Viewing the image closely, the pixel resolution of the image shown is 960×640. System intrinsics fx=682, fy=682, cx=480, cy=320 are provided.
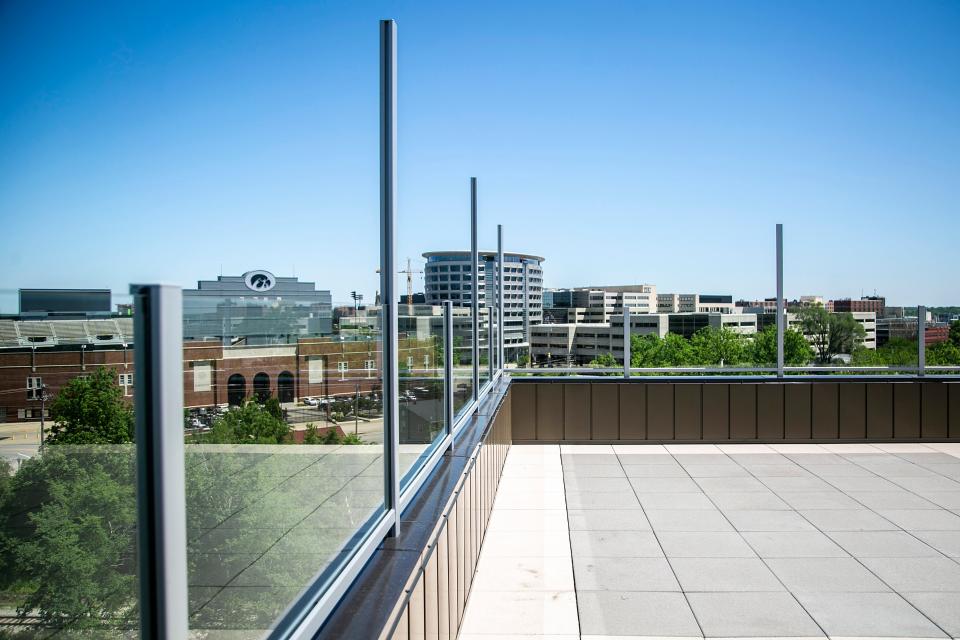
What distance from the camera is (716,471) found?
20.4 ft

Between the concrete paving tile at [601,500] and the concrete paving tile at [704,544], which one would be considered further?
the concrete paving tile at [601,500]

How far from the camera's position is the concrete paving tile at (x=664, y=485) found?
216 inches

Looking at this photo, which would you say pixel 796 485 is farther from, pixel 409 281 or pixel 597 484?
pixel 409 281

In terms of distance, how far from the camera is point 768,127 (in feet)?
38.4

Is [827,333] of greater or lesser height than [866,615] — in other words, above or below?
above

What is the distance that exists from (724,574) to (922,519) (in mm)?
1965

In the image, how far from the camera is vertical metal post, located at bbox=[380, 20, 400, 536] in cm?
206

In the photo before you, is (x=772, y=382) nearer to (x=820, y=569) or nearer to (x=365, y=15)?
(x=820, y=569)

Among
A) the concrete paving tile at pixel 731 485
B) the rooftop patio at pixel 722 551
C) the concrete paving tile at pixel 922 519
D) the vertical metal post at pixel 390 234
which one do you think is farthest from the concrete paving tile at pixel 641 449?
the vertical metal post at pixel 390 234

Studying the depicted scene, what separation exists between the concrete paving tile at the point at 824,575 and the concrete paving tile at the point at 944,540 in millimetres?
630

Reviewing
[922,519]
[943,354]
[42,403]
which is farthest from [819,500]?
[42,403]

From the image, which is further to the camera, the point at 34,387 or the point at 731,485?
the point at 731,485

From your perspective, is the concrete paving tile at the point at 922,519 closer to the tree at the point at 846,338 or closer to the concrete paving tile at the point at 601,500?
the concrete paving tile at the point at 601,500

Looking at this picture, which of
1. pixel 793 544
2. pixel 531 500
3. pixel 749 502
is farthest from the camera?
pixel 531 500
